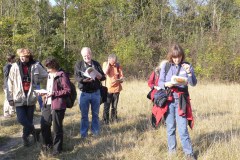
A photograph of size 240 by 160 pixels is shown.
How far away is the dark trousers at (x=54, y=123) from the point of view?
5.31 m

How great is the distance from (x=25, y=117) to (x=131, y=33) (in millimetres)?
17466

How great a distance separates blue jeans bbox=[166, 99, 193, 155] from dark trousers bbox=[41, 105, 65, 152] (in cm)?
185

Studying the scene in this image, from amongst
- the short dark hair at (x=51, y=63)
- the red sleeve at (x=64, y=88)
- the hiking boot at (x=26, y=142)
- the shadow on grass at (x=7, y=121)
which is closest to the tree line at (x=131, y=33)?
the shadow on grass at (x=7, y=121)

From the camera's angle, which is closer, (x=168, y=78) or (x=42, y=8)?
(x=168, y=78)

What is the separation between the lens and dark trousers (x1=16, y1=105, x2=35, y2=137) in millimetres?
5922

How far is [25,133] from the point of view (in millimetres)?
6168

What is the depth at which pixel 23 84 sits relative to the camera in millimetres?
5938

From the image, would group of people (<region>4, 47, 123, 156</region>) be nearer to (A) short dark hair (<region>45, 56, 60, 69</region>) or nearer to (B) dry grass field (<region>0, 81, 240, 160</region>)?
(A) short dark hair (<region>45, 56, 60, 69</region>)

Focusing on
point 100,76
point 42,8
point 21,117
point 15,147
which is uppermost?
point 42,8

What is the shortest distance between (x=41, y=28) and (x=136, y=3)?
323 inches

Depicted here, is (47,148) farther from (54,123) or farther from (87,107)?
(87,107)

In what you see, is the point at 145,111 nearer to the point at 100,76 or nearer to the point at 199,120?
the point at 199,120

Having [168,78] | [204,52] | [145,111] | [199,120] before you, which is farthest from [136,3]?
[168,78]

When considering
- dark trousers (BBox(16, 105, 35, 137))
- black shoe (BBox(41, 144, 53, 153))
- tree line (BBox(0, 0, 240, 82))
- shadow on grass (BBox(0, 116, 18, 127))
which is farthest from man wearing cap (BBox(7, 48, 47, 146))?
tree line (BBox(0, 0, 240, 82))
